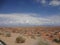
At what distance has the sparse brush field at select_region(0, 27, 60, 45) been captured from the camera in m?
3.25

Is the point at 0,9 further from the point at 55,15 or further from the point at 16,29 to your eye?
the point at 55,15

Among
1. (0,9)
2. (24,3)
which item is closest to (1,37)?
(0,9)

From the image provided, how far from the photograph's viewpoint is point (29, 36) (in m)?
3.33

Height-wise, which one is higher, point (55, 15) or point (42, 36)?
point (55, 15)

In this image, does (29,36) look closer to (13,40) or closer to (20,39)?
(20,39)

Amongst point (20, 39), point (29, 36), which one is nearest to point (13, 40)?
point (20, 39)

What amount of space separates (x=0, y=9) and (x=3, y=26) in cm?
35

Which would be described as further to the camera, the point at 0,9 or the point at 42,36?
the point at 0,9

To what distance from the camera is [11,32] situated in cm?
343

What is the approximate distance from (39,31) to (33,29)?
121 millimetres

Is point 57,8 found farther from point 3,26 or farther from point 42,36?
point 3,26

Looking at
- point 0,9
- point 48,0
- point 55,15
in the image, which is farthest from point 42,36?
point 0,9

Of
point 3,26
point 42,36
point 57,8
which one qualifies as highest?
point 57,8

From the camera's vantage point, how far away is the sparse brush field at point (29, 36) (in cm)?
325
